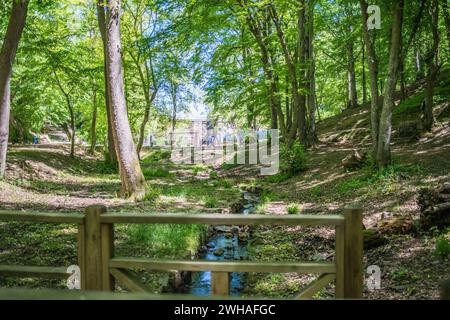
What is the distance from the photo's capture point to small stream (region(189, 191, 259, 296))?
649 cm

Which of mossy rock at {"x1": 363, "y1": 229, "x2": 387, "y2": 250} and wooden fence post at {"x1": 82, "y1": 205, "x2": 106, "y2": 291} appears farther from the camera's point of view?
mossy rock at {"x1": 363, "y1": 229, "x2": 387, "y2": 250}

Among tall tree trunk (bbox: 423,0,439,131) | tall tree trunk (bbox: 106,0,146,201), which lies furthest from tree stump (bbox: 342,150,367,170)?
tall tree trunk (bbox: 106,0,146,201)

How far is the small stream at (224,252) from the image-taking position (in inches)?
256

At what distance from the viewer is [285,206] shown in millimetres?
11227

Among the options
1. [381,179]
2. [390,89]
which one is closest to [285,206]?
[381,179]

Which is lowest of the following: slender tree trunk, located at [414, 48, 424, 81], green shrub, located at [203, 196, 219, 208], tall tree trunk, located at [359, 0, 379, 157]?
green shrub, located at [203, 196, 219, 208]

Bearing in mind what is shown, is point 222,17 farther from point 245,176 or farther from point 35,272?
point 35,272

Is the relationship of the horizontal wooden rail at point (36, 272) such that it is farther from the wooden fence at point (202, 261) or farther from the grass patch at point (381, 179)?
the grass patch at point (381, 179)

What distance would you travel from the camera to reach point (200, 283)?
6703 millimetres

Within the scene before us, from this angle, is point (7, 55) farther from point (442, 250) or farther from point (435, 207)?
point (442, 250)

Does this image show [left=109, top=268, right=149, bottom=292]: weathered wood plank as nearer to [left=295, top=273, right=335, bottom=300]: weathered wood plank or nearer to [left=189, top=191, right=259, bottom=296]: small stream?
[left=295, top=273, right=335, bottom=300]: weathered wood plank

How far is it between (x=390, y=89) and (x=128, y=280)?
30.7ft

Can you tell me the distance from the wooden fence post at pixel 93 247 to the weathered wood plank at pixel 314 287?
175 cm

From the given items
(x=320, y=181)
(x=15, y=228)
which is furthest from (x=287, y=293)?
(x=320, y=181)
